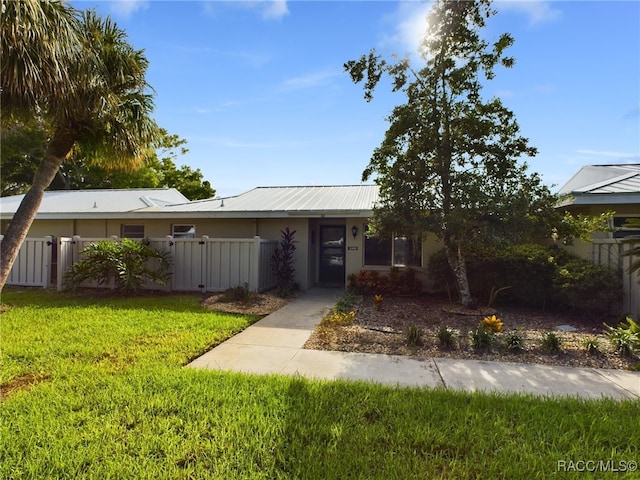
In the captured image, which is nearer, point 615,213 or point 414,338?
point 414,338

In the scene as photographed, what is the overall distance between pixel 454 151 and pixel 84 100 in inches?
305

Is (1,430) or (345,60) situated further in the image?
(345,60)

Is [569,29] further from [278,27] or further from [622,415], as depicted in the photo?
[622,415]

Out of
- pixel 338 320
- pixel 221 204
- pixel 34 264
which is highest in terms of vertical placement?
pixel 221 204

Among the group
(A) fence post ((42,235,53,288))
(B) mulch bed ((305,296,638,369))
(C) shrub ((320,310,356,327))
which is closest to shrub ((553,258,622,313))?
Answer: (B) mulch bed ((305,296,638,369))

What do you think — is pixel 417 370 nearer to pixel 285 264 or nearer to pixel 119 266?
pixel 285 264

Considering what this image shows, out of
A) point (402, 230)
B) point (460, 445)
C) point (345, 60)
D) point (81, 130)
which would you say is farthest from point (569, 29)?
point (81, 130)

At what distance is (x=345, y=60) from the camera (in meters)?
7.75

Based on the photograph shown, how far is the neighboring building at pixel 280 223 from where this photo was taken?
10.7m

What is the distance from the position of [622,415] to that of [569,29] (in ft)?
22.6

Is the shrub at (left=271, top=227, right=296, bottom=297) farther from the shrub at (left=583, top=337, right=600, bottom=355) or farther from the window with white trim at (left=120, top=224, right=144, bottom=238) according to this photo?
the shrub at (left=583, top=337, right=600, bottom=355)

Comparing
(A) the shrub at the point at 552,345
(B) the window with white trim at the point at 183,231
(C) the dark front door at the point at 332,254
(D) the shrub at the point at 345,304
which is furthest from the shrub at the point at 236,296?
(A) the shrub at the point at 552,345

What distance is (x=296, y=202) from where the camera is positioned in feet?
38.7

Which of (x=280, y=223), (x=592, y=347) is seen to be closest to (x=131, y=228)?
(x=280, y=223)
